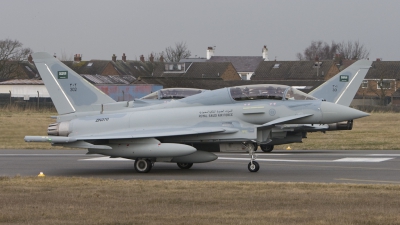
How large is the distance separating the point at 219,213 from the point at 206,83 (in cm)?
5912

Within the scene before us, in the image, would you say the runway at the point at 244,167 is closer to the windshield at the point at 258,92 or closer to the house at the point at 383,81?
the windshield at the point at 258,92

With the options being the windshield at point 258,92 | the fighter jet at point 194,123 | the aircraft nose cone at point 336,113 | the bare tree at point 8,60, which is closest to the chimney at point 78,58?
the bare tree at point 8,60

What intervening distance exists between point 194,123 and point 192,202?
243 inches

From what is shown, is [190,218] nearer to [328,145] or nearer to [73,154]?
[73,154]

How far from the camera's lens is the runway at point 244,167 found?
52.0 ft

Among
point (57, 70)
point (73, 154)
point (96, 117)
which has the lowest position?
point (73, 154)

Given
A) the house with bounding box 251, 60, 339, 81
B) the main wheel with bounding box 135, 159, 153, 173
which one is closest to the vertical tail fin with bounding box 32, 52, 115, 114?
the main wheel with bounding box 135, 159, 153, 173

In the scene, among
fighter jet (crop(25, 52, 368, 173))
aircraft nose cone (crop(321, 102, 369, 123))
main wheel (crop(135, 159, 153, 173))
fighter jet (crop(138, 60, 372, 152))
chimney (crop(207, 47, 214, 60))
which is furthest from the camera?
chimney (crop(207, 47, 214, 60))

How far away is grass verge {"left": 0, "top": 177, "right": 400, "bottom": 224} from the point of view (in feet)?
30.5

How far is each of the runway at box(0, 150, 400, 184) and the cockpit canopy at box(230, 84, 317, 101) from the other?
199 centimetres

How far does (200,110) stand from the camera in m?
17.2

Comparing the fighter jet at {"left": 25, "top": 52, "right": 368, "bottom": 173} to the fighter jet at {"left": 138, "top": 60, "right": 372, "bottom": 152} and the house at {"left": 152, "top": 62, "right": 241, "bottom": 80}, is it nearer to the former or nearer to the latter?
the fighter jet at {"left": 138, "top": 60, "right": 372, "bottom": 152}

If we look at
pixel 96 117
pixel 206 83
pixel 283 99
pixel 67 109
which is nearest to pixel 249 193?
pixel 283 99

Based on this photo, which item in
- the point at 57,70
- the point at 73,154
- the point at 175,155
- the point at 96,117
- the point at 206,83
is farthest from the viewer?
the point at 206,83
